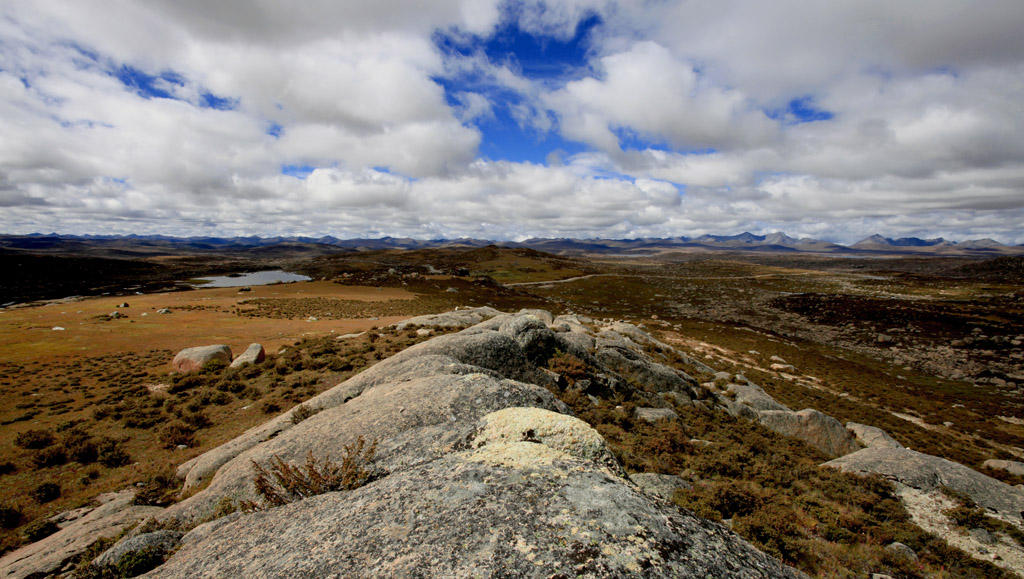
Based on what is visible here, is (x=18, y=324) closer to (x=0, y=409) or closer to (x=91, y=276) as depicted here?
(x=0, y=409)

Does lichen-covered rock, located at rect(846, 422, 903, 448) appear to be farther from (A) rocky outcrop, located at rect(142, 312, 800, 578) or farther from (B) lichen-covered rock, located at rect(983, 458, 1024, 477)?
(A) rocky outcrop, located at rect(142, 312, 800, 578)

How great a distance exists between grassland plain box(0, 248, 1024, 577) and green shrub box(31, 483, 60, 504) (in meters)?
0.09

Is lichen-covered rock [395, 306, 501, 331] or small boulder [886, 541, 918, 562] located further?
lichen-covered rock [395, 306, 501, 331]

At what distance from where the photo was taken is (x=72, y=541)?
8078 mm

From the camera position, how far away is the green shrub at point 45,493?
11.5 metres

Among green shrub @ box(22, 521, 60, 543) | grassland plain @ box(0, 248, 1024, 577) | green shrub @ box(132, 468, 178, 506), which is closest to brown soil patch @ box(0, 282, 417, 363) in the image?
grassland plain @ box(0, 248, 1024, 577)

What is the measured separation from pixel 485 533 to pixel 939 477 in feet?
57.7

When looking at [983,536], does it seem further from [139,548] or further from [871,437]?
[139,548]

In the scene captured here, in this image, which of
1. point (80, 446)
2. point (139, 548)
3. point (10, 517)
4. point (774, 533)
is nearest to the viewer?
point (139, 548)

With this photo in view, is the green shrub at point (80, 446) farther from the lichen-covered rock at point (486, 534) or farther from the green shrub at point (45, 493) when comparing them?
the lichen-covered rock at point (486, 534)

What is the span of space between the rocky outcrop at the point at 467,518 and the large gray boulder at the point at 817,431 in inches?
682

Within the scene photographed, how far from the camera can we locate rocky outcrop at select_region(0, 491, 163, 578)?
7.29 metres

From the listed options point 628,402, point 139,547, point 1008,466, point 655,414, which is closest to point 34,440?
point 139,547

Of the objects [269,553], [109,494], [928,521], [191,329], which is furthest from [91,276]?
[928,521]
